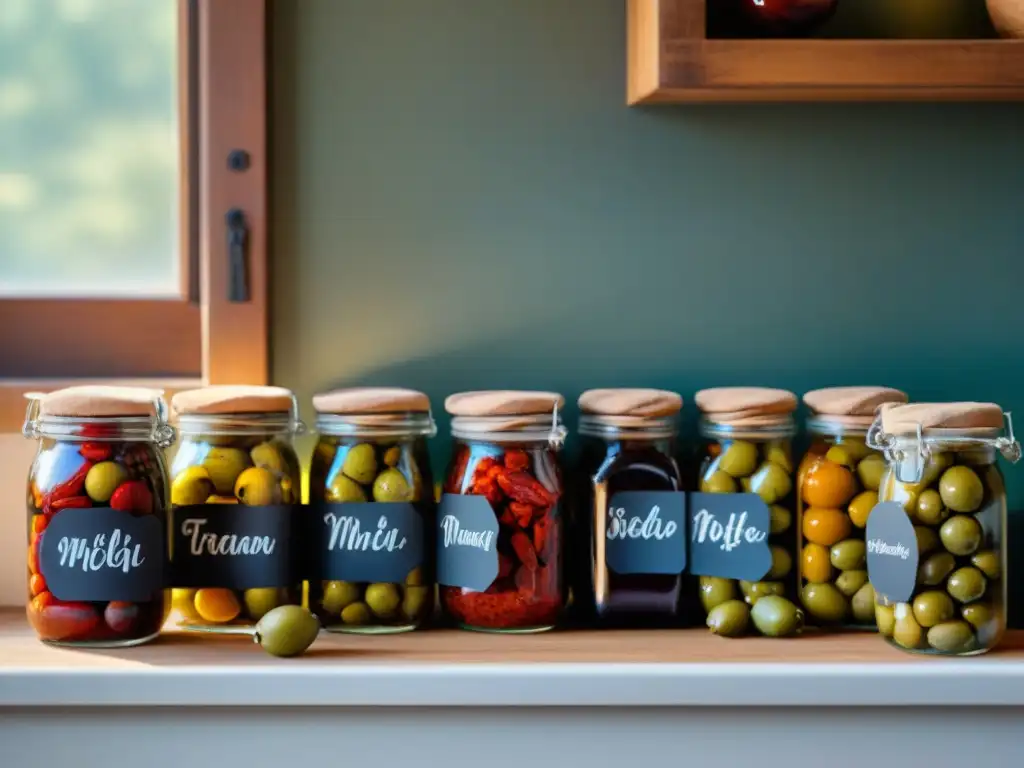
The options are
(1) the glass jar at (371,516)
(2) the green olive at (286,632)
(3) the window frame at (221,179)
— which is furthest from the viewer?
(3) the window frame at (221,179)

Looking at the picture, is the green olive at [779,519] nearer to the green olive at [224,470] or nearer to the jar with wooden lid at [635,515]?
the jar with wooden lid at [635,515]

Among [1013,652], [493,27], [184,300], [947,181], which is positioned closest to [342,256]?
[184,300]

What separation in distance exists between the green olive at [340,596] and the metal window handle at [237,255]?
0.35 meters

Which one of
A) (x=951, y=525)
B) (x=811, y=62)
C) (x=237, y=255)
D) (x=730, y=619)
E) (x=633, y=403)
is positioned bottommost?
(x=730, y=619)

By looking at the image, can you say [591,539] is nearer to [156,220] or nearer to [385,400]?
[385,400]

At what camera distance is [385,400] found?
1138 millimetres

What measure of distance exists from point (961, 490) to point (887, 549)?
3.3 inches

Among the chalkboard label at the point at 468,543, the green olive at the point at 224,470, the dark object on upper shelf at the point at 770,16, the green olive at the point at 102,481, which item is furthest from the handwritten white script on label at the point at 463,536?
the dark object on upper shelf at the point at 770,16

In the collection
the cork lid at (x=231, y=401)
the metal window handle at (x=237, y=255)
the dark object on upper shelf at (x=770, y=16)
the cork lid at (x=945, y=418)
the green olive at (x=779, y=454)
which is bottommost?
the green olive at (x=779, y=454)

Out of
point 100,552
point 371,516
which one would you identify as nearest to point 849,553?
point 371,516

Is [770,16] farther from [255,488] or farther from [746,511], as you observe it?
[255,488]

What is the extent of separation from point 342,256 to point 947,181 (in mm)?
699

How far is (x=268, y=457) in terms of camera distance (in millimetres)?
1131

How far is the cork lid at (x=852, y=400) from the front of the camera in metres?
1.15
